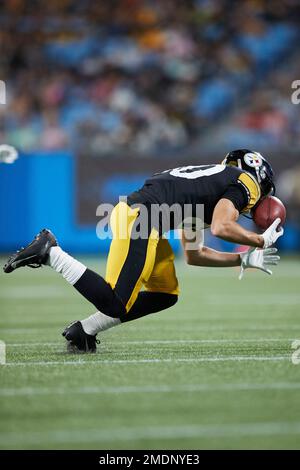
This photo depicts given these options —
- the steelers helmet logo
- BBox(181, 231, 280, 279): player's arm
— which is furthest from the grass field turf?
the steelers helmet logo

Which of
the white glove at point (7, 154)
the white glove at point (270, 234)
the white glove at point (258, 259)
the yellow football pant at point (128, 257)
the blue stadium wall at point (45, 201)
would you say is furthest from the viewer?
the blue stadium wall at point (45, 201)

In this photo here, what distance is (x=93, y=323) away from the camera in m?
4.94

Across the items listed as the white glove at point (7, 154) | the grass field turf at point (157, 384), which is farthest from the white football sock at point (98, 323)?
the white glove at point (7, 154)

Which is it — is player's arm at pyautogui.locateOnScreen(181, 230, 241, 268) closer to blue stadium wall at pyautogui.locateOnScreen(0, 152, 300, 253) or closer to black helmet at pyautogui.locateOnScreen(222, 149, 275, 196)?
black helmet at pyautogui.locateOnScreen(222, 149, 275, 196)

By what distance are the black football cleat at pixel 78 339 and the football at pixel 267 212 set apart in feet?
3.72

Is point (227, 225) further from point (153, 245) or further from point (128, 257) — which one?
point (128, 257)

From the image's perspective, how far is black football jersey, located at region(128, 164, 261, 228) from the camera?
4.84m

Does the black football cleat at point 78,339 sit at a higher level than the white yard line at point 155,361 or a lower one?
higher

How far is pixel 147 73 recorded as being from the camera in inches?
633

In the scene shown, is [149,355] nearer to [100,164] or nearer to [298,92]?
[100,164]

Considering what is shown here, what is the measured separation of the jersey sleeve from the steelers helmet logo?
0.14 meters

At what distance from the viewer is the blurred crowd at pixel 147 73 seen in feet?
50.3

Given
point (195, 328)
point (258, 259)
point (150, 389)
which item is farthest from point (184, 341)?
point (150, 389)

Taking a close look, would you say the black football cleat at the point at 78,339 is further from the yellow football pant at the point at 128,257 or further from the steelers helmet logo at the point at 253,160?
the steelers helmet logo at the point at 253,160
